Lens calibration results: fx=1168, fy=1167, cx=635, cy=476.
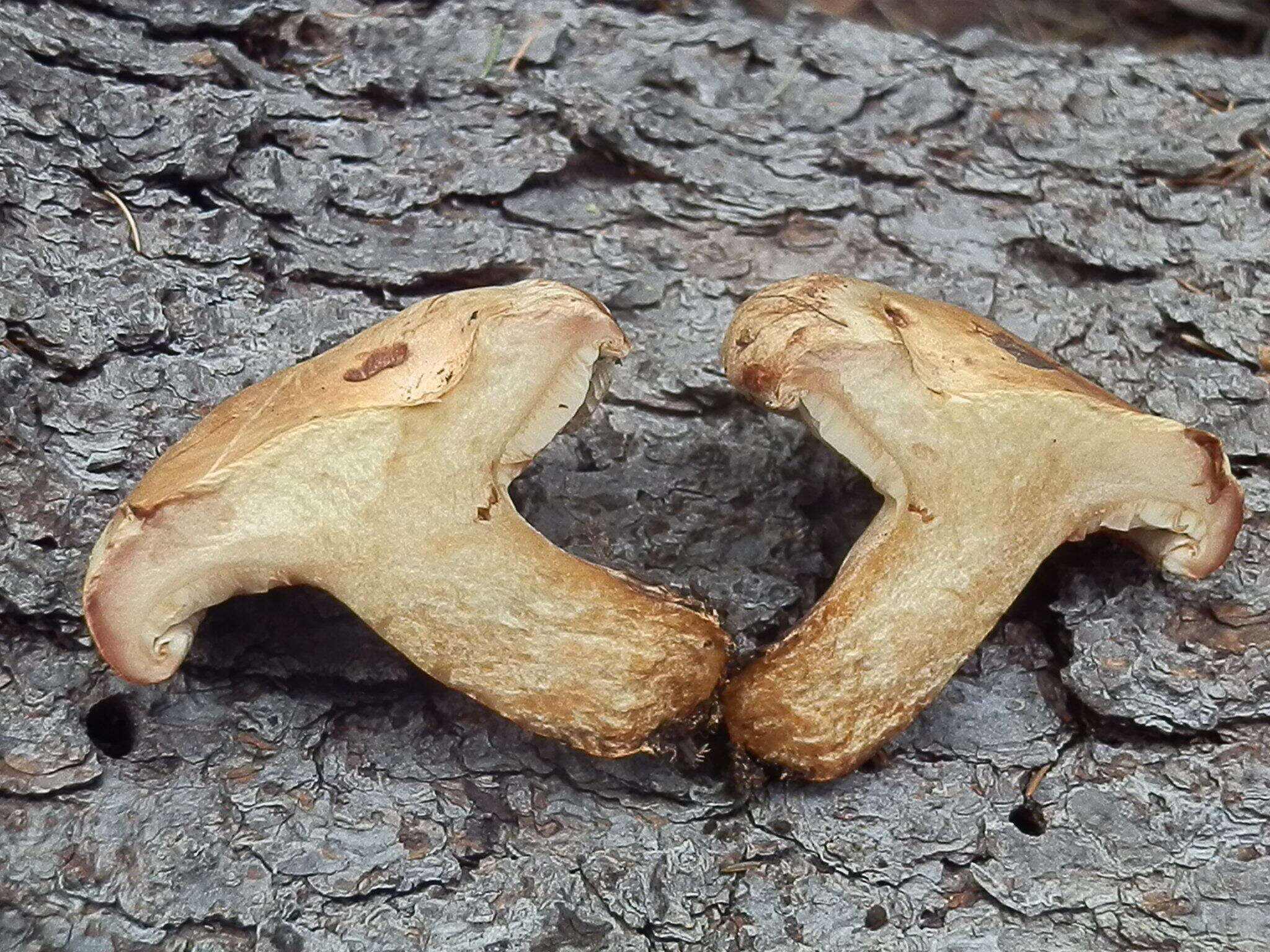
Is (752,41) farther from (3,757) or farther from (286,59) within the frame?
(3,757)

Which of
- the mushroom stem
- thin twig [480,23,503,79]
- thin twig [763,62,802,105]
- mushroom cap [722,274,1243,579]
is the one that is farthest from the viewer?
thin twig [763,62,802,105]

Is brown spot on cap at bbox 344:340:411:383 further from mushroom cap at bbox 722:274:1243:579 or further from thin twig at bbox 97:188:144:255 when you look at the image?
thin twig at bbox 97:188:144:255

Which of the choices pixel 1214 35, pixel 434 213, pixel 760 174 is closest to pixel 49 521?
pixel 434 213

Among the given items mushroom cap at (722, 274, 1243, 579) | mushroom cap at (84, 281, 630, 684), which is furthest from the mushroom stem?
mushroom cap at (84, 281, 630, 684)

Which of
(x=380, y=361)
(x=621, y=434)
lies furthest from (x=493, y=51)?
(x=380, y=361)

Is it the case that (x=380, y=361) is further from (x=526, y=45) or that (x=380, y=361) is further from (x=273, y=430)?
(x=526, y=45)

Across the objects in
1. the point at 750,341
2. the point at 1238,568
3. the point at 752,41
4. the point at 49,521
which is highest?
the point at 752,41
